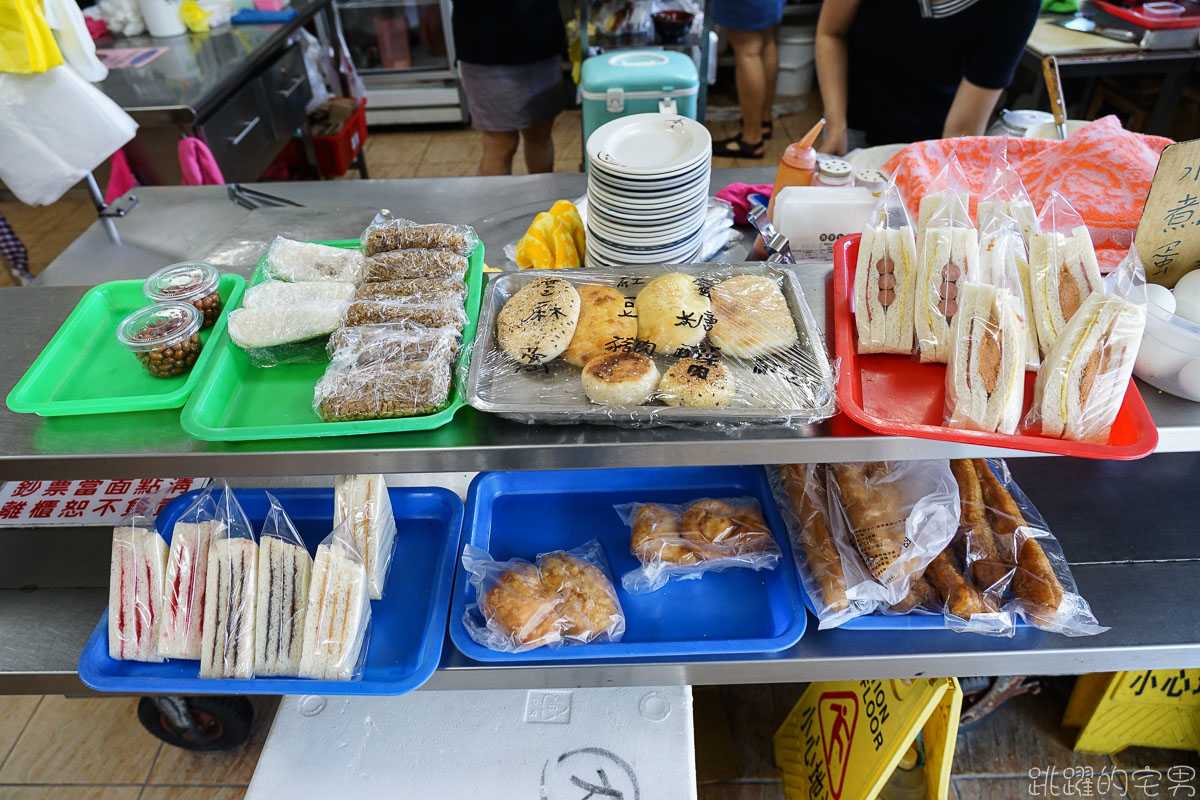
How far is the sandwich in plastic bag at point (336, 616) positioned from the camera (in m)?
1.34

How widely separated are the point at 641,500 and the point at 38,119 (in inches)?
98.0

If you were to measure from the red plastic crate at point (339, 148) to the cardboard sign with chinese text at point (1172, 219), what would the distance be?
4.46 metres

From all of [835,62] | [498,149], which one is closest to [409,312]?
[835,62]

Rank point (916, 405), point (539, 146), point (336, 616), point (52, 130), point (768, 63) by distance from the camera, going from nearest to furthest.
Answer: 1. point (916, 405)
2. point (336, 616)
3. point (52, 130)
4. point (539, 146)
5. point (768, 63)

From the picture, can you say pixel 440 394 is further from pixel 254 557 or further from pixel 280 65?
pixel 280 65

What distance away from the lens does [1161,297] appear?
114 centimetres

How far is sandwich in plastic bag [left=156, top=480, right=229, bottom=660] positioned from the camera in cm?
140

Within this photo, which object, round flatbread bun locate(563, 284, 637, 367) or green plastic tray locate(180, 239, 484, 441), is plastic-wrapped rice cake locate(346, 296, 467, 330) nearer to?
green plastic tray locate(180, 239, 484, 441)

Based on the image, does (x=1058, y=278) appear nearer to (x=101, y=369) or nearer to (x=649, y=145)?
(x=649, y=145)

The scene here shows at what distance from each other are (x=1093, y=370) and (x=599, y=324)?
0.78 m

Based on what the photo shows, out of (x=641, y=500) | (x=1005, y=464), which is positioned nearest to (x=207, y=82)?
(x=641, y=500)

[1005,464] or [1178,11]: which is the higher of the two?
[1178,11]

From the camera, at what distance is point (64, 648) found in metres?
1.53

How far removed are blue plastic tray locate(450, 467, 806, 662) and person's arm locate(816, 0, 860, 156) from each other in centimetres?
184
